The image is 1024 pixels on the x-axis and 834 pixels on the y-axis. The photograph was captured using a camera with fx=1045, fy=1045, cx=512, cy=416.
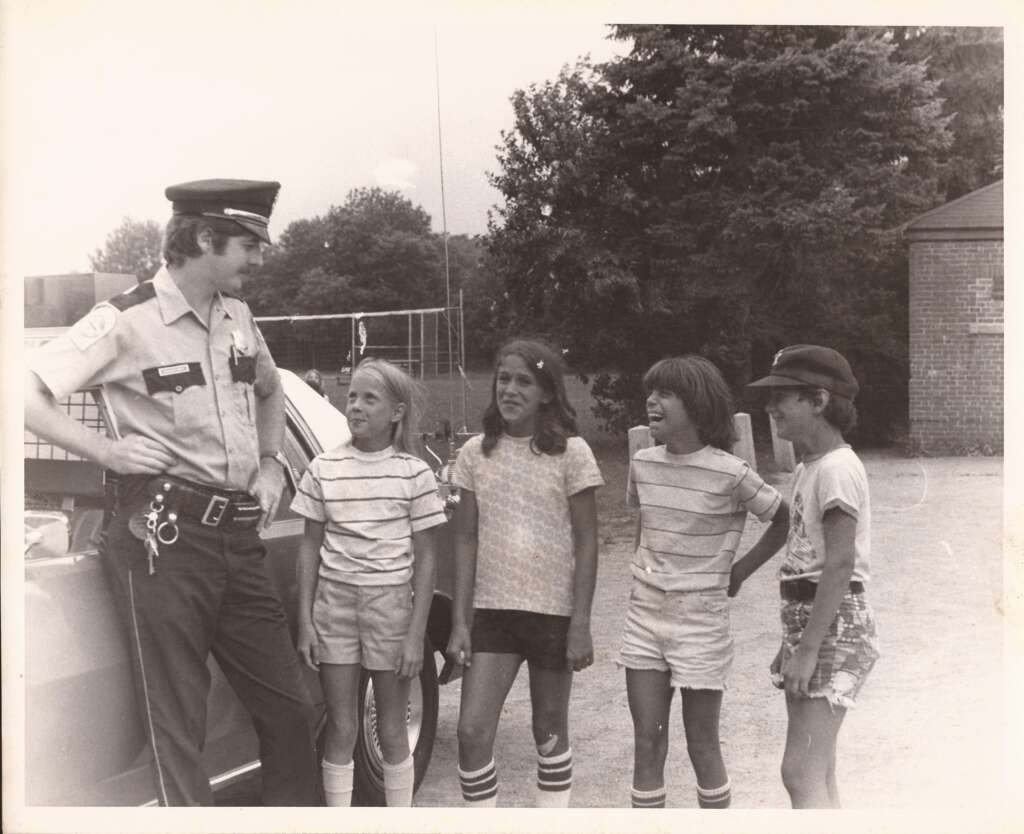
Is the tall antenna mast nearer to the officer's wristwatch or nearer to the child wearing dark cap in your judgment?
the officer's wristwatch

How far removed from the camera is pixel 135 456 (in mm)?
2727

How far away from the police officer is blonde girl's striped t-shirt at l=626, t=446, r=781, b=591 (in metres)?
1.10

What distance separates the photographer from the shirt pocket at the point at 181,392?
2.80m

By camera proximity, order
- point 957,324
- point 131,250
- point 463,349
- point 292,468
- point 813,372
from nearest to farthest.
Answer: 1. point 813,372
2. point 292,468
3. point 131,250
4. point 463,349
5. point 957,324

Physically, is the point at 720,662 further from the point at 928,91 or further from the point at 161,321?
the point at 928,91

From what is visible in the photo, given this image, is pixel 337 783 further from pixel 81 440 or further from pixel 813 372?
pixel 813 372

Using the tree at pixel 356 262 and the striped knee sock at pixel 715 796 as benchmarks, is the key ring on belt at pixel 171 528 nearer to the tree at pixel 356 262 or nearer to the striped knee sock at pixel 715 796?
the tree at pixel 356 262

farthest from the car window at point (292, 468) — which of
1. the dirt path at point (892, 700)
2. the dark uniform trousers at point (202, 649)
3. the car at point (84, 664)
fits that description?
the dirt path at point (892, 700)

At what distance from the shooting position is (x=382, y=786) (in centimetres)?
347

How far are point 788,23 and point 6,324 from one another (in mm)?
2814

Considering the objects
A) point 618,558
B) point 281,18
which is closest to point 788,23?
point 281,18

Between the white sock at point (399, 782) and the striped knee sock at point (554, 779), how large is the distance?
1.31ft

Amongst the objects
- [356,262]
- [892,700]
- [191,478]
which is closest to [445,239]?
[356,262]

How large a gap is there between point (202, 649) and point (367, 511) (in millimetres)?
592
